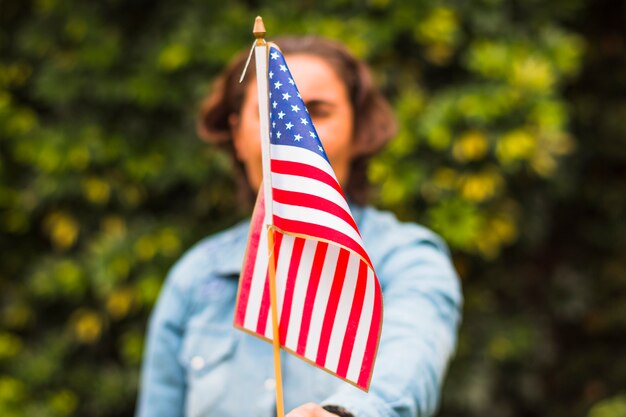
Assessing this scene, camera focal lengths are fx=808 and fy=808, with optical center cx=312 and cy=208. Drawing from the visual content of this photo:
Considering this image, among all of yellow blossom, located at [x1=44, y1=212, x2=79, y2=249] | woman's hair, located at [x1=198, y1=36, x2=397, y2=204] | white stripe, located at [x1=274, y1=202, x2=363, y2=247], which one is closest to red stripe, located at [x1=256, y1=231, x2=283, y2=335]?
white stripe, located at [x1=274, y1=202, x2=363, y2=247]

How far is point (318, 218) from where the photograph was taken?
106 centimetres

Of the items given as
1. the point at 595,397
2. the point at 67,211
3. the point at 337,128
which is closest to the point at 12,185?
the point at 67,211

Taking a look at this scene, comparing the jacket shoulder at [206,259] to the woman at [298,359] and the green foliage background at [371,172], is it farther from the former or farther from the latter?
the green foliage background at [371,172]

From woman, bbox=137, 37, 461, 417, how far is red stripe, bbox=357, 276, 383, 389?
72 mm

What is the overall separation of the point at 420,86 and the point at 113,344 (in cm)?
153

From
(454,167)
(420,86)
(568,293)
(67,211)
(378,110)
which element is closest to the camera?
(378,110)

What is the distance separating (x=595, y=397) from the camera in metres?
3.32

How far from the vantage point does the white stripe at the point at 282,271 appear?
111 centimetres

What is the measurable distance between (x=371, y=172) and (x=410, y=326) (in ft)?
4.43

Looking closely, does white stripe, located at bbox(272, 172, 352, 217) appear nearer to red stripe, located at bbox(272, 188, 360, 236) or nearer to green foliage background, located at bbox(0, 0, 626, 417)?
red stripe, located at bbox(272, 188, 360, 236)

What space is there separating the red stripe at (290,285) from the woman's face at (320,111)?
0.38 meters

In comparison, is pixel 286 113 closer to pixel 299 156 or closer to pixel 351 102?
pixel 299 156

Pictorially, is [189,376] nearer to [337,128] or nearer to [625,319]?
[337,128]

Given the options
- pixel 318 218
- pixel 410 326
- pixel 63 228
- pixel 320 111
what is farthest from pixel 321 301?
pixel 63 228
